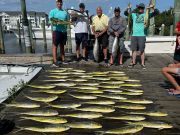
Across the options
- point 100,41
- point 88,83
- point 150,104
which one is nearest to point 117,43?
point 100,41

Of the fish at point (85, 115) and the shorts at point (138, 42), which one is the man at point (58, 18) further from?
the fish at point (85, 115)

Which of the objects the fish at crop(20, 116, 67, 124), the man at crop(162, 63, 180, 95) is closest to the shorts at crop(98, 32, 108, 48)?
the man at crop(162, 63, 180, 95)

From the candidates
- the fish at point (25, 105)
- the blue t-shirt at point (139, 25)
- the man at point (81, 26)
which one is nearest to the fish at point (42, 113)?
the fish at point (25, 105)

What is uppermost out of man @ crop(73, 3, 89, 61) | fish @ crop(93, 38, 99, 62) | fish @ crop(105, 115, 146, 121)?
man @ crop(73, 3, 89, 61)

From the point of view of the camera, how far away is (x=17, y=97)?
5500 millimetres

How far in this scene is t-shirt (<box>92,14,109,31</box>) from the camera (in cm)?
899

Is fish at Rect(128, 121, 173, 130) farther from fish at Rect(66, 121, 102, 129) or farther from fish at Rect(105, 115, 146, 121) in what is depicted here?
fish at Rect(66, 121, 102, 129)

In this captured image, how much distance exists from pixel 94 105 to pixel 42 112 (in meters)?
0.96

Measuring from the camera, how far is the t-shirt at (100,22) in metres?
8.99

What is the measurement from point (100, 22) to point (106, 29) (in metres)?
0.27

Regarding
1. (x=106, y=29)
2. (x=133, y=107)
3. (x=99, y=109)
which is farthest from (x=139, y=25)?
(x=99, y=109)

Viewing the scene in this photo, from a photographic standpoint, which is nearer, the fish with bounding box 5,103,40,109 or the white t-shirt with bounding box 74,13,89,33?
the fish with bounding box 5,103,40,109

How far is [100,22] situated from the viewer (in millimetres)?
8992

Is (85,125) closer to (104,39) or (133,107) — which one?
(133,107)
